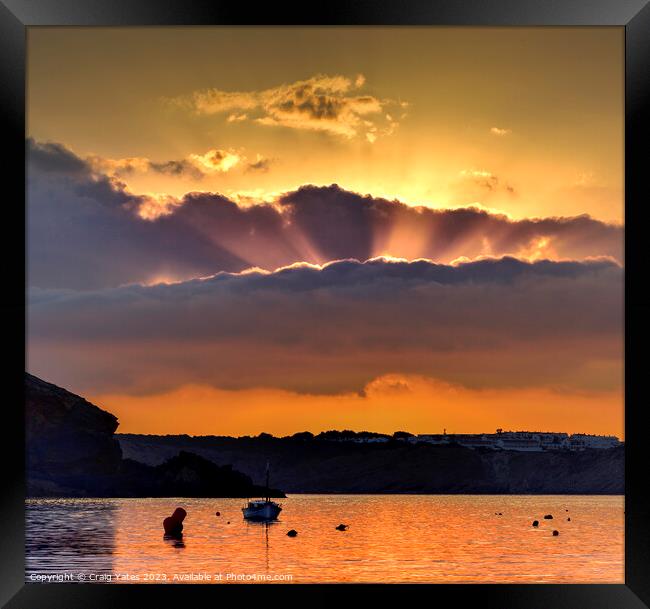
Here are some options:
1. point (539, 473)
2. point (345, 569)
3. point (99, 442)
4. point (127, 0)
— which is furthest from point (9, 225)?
point (539, 473)

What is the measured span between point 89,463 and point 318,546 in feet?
79.8

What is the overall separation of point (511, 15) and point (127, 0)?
7.73 ft

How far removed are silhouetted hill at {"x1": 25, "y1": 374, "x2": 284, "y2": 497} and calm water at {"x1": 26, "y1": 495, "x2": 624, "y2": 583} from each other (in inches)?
45.2

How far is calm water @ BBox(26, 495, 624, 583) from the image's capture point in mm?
28422

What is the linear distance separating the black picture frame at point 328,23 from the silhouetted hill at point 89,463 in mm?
45570

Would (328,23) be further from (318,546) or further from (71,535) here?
(71,535)

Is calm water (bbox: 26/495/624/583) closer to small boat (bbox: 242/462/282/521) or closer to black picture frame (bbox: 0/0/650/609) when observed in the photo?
small boat (bbox: 242/462/282/521)

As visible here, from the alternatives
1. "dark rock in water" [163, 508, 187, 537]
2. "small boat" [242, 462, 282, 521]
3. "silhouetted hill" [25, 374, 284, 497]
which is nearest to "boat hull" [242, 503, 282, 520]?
"small boat" [242, 462, 282, 521]

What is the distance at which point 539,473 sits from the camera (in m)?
76.6

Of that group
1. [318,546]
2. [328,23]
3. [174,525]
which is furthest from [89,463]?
[328,23]

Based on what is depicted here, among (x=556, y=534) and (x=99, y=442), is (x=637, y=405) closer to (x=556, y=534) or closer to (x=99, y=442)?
(x=556, y=534)

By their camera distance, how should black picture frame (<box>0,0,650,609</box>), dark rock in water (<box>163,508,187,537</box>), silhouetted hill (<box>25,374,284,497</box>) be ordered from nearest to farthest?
black picture frame (<box>0,0,650,609</box>) → dark rock in water (<box>163,508,187,537</box>) → silhouetted hill (<box>25,374,284,497</box>)

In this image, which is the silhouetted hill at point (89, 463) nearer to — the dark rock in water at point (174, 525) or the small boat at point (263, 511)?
the dark rock in water at point (174, 525)

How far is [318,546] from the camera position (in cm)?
3819
